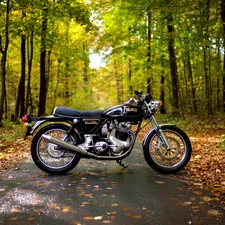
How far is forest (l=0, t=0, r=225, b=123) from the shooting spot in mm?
11422

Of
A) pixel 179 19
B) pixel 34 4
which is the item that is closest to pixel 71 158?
pixel 34 4

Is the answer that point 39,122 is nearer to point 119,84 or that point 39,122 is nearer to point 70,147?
A: point 70,147

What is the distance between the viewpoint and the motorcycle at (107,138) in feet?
16.3

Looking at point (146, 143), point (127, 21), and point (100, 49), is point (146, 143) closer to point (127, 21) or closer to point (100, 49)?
point (127, 21)

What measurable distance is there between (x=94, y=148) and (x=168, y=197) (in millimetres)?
1665

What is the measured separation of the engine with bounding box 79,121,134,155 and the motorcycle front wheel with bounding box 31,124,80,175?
0.27 meters

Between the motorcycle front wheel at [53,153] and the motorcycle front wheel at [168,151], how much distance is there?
1.23 metres

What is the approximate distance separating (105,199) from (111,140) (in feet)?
4.75

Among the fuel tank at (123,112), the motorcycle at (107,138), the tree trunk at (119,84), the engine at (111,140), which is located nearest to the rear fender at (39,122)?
the motorcycle at (107,138)

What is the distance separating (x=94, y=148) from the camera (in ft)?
16.4

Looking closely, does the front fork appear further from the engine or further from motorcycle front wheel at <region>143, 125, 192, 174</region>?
the engine

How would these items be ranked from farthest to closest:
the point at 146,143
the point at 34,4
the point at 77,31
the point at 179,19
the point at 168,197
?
the point at 77,31
the point at 179,19
the point at 34,4
the point at 146,143
the point at 168,197

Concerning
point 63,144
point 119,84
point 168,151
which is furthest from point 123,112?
point 119,84

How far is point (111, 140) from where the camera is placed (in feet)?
16.4
